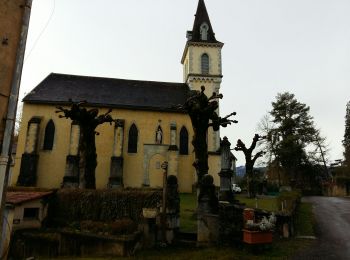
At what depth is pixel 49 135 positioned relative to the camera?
98.5ft

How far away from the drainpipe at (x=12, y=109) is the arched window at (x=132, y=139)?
2412 centimetres

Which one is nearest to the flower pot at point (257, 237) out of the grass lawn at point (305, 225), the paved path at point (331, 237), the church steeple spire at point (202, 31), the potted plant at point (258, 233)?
the potted plant at point (258, 233)

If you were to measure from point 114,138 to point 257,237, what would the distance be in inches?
886

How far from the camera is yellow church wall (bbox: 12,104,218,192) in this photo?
95.9 ft

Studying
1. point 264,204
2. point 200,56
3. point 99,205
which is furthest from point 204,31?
point 99,205

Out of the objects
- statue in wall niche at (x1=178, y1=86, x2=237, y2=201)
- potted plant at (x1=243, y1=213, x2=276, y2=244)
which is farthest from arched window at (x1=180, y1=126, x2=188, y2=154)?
potted plant at (x1=243, y1=213, x2=276, y2=244)

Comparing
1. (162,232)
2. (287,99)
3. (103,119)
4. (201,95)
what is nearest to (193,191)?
(103,119)

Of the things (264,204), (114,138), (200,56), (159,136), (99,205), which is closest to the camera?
(99,205)

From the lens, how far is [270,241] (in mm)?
9750

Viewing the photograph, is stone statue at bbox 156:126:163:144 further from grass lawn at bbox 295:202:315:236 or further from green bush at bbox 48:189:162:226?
green bush at bbox 48:189:162:226

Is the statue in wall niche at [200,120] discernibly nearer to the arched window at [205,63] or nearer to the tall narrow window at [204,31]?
the arched window at [205,63]

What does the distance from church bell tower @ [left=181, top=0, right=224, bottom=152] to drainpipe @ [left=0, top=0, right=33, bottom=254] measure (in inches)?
1151

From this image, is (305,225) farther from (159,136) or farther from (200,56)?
(200,56)

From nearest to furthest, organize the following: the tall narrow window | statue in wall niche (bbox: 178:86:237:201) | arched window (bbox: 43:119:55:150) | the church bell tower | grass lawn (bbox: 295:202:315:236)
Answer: grass lawn (bbox: 295:202:315:236), statue in wall niche (bbox: 178:86:237:201), arched window (bbox: 43:119:55:150), the church bell tower, the tall narrow window
